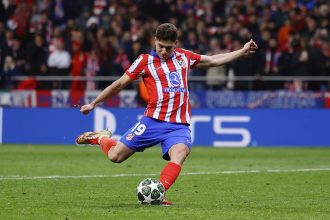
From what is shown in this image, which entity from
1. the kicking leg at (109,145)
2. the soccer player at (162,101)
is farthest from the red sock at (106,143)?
the soccer player at (162,101)

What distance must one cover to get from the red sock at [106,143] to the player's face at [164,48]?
1.34 metres

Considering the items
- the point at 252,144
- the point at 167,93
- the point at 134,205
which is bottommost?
the point at 252,144

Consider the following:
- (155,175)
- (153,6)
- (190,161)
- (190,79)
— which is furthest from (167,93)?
(153,6)

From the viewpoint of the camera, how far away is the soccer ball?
10.3 metres

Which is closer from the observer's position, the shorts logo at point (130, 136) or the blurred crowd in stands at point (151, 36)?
the shorts logo at point (130, 136)

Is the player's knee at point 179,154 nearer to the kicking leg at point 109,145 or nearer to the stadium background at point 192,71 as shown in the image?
the kicking leg at point 109,145

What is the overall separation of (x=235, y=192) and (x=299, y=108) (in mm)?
11792

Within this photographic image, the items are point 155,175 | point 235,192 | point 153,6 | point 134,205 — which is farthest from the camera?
point 153,6

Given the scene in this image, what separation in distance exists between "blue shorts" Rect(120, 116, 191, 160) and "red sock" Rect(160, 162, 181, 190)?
29 cm

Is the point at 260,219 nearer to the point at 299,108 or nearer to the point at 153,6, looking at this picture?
the point at 299,108

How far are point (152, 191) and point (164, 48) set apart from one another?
1.66 metres

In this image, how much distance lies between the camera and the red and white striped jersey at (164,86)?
10.8 m

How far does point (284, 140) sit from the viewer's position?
23.5m

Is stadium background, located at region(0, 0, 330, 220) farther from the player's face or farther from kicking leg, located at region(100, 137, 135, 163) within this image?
the player's face
